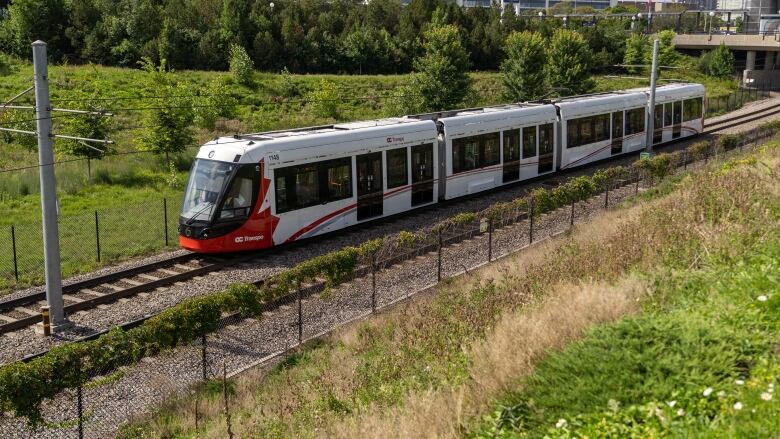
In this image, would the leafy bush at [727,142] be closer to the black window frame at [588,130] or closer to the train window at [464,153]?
the black window frame at [588,130]

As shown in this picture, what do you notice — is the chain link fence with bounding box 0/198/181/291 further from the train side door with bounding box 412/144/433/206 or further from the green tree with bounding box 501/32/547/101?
the green tree with bounding box 501/32/547/101

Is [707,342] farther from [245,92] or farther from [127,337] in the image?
[245,92]

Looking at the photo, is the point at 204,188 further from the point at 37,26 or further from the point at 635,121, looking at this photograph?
the point at 37,26

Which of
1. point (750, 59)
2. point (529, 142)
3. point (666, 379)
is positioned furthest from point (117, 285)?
point (750, 59)

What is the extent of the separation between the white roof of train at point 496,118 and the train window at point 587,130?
4.81 ft

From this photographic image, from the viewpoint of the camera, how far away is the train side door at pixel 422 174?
23375 millimetres

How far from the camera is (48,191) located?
1496 centimetres

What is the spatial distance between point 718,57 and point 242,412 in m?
69.7

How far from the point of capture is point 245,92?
5216 centimetres

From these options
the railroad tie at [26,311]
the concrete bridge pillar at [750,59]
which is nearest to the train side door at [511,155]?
the railroad tie at [26,311]

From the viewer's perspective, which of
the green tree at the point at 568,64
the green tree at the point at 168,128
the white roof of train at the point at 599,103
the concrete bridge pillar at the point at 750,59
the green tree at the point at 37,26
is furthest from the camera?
the concrete bridge pillar at the point at 750,59

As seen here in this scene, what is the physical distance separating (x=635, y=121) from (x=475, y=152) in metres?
11.8

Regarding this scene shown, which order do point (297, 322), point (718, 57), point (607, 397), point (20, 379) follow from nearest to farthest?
1. point (607, 397)
2. point (20, 379)
3. point (297, 322)
4. point (718, 57)

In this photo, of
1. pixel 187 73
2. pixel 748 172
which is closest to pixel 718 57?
pixel 187 73
